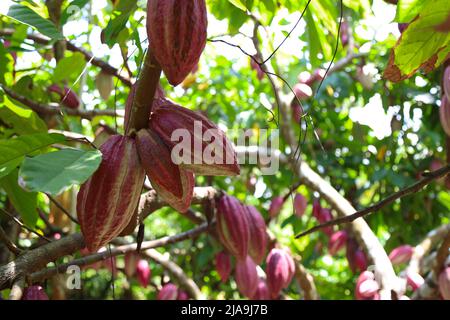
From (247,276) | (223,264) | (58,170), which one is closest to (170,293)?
(223,264)

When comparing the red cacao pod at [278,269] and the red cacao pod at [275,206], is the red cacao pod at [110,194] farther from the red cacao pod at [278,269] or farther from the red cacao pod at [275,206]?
the red cacao pod at [275,206]

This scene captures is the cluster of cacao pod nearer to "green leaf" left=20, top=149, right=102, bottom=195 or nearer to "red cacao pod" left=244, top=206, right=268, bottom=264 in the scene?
"red cacao pod" left=244, top=206, right=268, bottom=264

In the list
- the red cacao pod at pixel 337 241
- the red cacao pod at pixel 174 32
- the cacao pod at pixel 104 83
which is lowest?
the red cacao pod at pixel 174 32

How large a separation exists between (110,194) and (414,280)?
110 centimetres

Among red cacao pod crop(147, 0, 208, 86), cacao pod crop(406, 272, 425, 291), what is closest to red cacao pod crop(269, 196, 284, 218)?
cacao pod crop(406, 272, 425, 291)

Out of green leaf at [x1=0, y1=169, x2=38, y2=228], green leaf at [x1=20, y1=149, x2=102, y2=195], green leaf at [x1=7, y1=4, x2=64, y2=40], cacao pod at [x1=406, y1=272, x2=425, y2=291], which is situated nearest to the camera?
green leaf at [x1=20, y1=149, x2=102, y2=195]

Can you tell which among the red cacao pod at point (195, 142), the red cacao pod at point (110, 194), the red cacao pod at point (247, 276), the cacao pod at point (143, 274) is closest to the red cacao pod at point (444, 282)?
the red cacao pod at point (247, 276)

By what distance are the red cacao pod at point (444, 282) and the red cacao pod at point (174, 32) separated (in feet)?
3.09

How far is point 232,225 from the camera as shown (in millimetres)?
1223

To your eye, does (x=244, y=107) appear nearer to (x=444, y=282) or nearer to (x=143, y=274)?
(x=143, y=274)

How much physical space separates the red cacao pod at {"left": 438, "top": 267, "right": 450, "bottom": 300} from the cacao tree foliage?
0.29 metres

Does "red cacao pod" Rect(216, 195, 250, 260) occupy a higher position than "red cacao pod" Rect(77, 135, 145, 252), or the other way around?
"red cacao pod" Rect(216, 195, 250, 260)

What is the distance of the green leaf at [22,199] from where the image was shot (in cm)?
98

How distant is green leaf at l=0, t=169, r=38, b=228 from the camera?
38.4 inches
